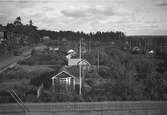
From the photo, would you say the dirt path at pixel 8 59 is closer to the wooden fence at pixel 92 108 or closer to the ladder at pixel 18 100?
the ladder at pixel 18 100

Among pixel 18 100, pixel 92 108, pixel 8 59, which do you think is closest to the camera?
pixel 92 108

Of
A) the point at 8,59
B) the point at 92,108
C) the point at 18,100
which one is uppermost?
the point at 8,59

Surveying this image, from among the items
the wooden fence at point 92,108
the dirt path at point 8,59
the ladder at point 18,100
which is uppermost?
the dirt path at point 8,59

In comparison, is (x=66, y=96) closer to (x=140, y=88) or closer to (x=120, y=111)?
(x=120, y=111)

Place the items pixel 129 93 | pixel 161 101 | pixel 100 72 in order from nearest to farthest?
pixel 161 101 → pixel 129 93 → pixel 100 72

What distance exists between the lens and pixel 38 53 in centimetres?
969

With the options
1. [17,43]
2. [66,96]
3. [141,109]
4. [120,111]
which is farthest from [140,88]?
[17,43]

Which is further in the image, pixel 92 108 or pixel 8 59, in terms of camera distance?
pixel 8 59

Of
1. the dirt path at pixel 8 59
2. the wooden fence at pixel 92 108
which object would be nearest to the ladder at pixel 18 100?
the wooden fence at pixel 92 108

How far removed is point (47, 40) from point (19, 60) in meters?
2.07

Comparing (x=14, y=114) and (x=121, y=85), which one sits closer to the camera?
(x=14, y=114)

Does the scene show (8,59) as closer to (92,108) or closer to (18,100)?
(18,100)

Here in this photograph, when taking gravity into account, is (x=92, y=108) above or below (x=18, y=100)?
below

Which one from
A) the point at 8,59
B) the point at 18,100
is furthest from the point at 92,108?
the point at 8,59
